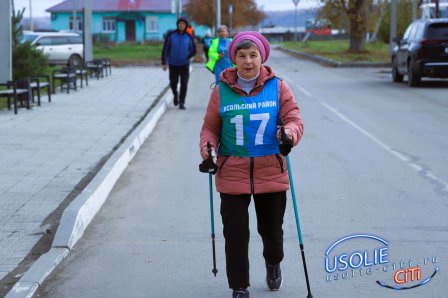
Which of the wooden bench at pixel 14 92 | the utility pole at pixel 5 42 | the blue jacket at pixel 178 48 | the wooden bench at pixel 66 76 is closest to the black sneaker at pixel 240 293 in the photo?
the wooden bench at pixel 14 92

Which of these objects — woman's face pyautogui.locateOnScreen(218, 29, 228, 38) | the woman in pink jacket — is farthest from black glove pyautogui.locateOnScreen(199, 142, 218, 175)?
woman's face pyautogui.locateOnScreen(218, 29, 228, 38)

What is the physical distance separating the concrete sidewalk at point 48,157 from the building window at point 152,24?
72.7m

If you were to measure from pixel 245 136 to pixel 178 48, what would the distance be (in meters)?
13.8

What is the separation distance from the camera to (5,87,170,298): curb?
6098 mm

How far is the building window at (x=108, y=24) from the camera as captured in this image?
94125 mm

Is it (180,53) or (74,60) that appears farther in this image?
(74,60)

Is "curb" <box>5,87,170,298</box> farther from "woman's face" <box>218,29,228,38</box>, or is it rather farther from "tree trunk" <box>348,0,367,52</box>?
"tree trunk" <box>348,0,367,52</box>

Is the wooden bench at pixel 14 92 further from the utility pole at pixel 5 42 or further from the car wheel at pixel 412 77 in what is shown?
the car wheel at pixel 412 77

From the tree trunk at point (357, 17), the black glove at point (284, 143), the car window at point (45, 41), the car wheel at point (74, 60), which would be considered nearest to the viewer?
the black glove at point (284, 143)

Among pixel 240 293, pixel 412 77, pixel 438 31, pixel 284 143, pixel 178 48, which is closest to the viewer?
pixel 284 143

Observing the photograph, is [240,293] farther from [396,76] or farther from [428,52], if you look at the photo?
[396,76]

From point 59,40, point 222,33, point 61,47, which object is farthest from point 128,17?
point 222,33

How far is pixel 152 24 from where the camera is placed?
94.8 m

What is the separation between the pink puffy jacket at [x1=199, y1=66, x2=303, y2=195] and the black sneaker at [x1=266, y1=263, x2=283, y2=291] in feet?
2.14
